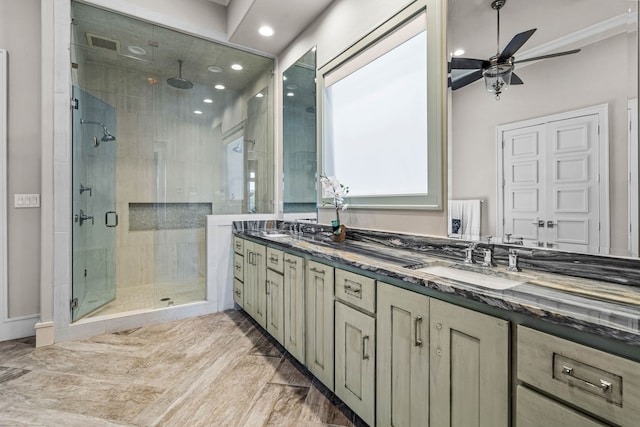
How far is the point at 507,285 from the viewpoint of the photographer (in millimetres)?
1182

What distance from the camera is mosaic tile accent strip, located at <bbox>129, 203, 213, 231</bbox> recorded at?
3.25 metres

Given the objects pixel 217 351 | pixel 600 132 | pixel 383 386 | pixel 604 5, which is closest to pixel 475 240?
pixel 600 132

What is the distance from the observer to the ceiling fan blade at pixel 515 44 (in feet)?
4.53

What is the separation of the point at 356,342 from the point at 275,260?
992 millimetres

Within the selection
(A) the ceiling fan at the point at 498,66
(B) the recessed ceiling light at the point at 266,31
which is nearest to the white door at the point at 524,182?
(A) the ceiling fan at the point at 498,66

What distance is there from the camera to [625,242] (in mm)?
1123

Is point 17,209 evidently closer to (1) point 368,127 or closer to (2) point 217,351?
(2) point 217,351

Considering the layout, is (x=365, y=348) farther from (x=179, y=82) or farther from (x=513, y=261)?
(x=179, y=82)

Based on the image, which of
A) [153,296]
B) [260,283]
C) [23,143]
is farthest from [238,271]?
[23,143]

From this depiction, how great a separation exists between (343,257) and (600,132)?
3.87 ft

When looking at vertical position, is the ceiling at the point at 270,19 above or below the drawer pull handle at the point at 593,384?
above

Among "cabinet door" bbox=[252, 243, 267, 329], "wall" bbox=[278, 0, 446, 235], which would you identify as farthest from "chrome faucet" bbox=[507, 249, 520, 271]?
"cabinet door" bbox=[252, 243, 267, 329]

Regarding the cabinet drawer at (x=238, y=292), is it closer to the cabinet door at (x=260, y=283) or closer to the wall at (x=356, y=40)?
the cabinet door at (x=260, y=283)

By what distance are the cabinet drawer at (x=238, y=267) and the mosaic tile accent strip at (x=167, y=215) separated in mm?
547
